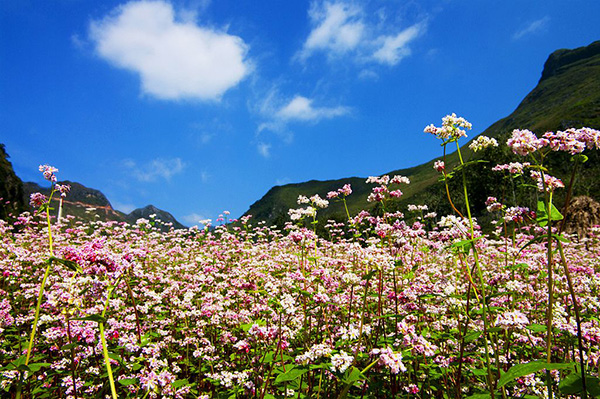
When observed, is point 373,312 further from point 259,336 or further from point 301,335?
point 259,336

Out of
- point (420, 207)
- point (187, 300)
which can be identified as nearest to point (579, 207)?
point (420, 207)

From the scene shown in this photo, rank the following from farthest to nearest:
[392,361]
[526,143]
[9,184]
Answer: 1. [9,184]
2. [526,143]
3. [392,361]

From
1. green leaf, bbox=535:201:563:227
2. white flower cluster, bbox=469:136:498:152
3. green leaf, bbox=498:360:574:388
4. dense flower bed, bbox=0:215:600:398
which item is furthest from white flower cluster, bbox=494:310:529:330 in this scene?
white flower cluster, bbox=469:136:498:152

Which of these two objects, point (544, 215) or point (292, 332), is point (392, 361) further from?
point (292, 332)

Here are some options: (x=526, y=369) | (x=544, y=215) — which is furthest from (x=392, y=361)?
(x=544, y=215)

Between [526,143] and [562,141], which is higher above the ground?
[526,143]

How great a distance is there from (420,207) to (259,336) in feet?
25.5

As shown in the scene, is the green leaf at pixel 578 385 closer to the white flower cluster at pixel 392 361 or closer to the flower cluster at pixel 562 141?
the white flower cluster at pixel 392 361

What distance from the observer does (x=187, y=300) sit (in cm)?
706

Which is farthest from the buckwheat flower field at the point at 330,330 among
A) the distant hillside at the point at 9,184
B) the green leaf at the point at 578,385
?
the distant hillside at the point at 9,184

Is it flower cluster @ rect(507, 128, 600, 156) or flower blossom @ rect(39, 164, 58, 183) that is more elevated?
flower blossom @ rect(39, 164, 58, 183)

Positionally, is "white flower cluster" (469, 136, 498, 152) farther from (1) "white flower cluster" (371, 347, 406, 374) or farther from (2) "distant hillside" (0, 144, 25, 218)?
(2) "distant hillside" (0, 144, 25, 218)

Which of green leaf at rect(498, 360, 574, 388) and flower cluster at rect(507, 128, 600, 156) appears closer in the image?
green leaf at rect(498, 360, 574, 388)

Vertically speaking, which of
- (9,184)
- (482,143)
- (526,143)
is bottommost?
(526,143)
